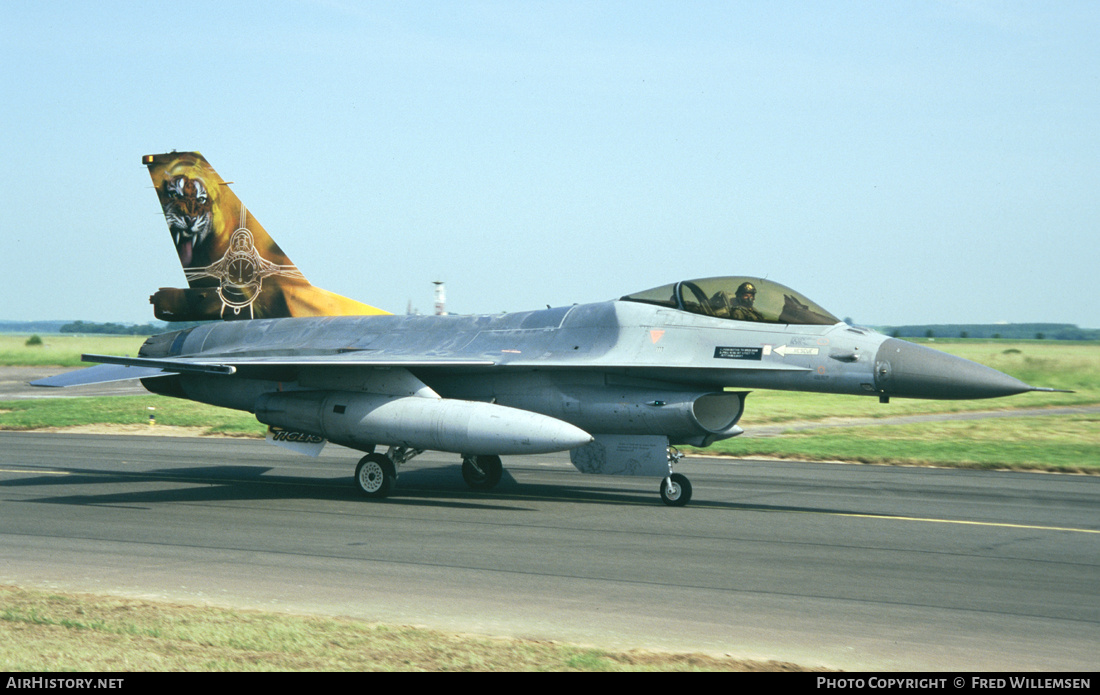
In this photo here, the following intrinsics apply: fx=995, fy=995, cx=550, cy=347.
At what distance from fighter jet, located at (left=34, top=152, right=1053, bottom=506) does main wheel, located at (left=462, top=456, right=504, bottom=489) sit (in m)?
0.02

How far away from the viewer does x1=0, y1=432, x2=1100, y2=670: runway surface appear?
6867 mm

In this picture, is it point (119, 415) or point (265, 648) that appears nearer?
point (265, 648)

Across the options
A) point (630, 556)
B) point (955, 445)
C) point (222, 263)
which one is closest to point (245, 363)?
point (222, 263)

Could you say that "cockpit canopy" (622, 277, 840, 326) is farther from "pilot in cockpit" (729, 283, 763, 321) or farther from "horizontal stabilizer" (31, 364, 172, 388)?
"horizontal stabilizer" (31, 364, 172, 388)

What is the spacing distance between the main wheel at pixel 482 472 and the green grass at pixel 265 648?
341 inches

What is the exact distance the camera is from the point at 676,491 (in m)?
13.3

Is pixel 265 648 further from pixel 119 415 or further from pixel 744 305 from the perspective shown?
pixel 119 415

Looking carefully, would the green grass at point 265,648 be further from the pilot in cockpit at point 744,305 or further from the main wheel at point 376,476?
the pilot in cockpit at point 744,305

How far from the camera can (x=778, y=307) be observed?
13.1m

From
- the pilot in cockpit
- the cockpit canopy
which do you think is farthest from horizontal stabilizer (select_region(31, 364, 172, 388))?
the pilot in cockpit

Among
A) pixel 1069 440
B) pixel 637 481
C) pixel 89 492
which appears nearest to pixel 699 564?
pixel 637 481

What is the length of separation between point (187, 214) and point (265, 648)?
14.1 meters

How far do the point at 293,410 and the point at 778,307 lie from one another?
23.4 ft

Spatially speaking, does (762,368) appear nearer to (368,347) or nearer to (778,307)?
(778,307)
